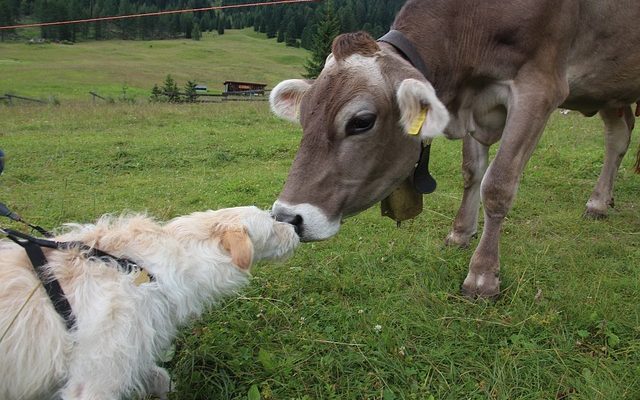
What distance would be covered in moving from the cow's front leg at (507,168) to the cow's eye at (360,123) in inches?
43.1

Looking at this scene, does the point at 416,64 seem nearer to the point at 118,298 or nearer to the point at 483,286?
the point at 483,286

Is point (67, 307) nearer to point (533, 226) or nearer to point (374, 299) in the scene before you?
point (374, 299)

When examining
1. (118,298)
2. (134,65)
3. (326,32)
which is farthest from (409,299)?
(134,65)

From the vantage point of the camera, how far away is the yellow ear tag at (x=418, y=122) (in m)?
3.31

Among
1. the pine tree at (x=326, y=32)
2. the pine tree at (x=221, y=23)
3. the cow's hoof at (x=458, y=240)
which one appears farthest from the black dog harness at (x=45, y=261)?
the pine tree at (x=221, y=23)

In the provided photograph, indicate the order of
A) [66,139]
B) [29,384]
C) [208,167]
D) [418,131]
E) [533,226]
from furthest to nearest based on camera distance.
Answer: [66,139], [208,167], [533,226], [418,131], [29,384]

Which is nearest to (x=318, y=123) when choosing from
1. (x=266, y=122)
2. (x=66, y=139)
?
(x=66, y=139)

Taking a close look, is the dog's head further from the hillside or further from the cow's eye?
the hillside

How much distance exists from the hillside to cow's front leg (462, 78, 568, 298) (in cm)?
4244

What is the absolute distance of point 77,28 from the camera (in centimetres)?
10056

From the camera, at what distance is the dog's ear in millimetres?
2756

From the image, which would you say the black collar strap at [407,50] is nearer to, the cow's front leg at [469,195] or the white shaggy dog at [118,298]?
the cow's front leg at [469,195]

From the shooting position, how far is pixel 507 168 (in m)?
3.81

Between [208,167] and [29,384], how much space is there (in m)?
6.89
